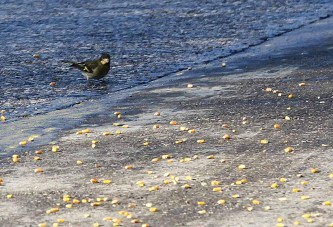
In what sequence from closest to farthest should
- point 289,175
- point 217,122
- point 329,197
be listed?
1. point 329,197
2. point 289,175
3. point 217,122

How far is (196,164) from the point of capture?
290 inches

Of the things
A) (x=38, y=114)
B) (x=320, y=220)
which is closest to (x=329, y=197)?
(x=320, y=220)

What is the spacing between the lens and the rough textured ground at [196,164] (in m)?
6.21

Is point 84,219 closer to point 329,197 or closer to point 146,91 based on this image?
point 329,197

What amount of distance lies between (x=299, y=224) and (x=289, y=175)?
1.11 metres

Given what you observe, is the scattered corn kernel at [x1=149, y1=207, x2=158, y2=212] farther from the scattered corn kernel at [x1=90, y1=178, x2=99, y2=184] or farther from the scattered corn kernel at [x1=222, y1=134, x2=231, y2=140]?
the scattered corn kernel at [x1=222, y1=134, x2=231, y2=140]

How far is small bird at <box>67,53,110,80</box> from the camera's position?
10.6 m

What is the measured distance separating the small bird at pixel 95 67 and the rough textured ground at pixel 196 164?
700 millimetres

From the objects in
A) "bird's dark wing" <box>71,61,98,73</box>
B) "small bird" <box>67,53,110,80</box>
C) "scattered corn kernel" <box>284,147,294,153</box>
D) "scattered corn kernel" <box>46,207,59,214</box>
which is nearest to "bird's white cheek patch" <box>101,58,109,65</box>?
"small bird" <box>67,53,110,80</box>

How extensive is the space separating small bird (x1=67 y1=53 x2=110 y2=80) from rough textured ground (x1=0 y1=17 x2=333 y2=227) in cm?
70

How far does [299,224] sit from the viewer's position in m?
5.87

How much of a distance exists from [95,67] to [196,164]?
11.5 feet

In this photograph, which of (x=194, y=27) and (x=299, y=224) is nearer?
(x=299, y=224)

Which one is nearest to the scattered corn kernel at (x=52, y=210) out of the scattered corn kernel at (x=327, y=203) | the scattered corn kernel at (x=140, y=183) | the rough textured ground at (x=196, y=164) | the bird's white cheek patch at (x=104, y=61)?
the rough textured ground at (x=196, y=164)
